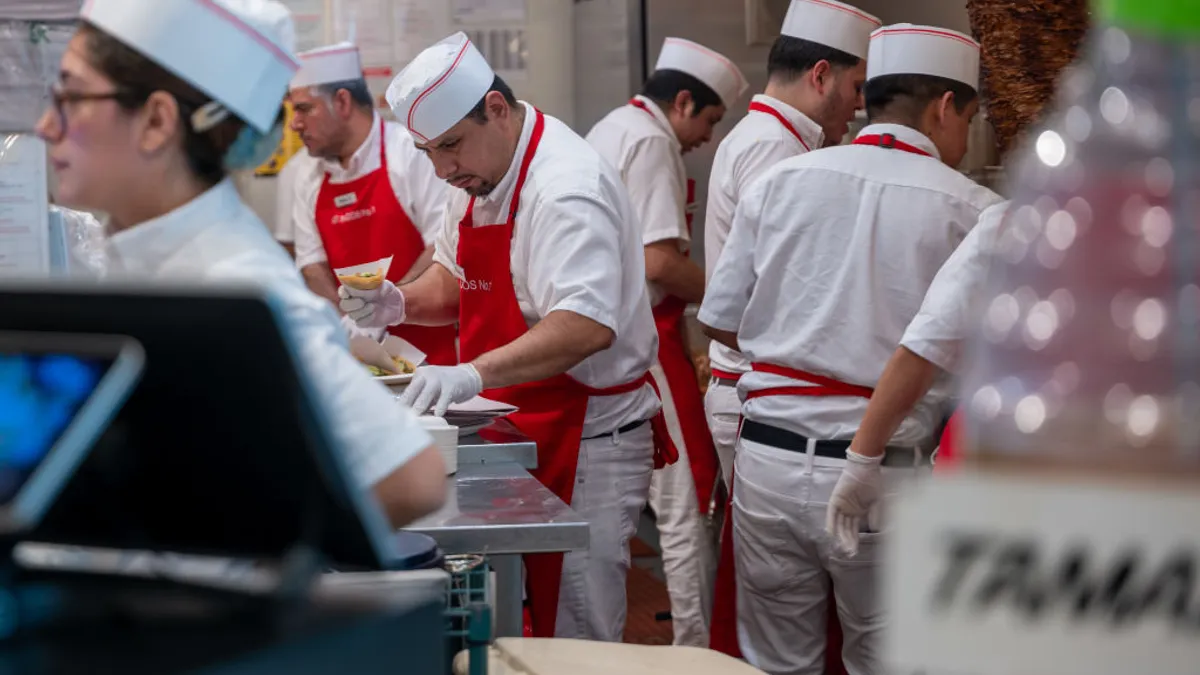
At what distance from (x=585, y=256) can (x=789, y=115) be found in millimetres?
1075

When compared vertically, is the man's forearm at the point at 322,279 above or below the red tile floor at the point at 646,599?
above

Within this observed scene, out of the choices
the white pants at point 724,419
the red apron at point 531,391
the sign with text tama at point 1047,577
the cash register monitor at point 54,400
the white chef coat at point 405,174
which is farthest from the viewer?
the white chef coat at point 405,174

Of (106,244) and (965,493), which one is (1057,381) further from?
(106,244)

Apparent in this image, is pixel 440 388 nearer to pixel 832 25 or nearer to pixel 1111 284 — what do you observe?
pixel 832 25

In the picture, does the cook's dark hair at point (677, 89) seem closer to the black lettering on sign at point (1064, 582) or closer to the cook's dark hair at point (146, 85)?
the cook's dark hair at point (146, 85)

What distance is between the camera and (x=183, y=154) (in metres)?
1.35

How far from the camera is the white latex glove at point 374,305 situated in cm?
328

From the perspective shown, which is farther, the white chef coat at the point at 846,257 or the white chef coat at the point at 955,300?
the white chef coat at the point at 846,257

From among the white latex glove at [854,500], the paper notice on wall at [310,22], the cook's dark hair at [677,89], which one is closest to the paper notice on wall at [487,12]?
the paper notice on wall at [310,22]

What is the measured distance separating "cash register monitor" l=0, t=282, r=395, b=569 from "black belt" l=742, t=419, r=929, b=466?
187cm

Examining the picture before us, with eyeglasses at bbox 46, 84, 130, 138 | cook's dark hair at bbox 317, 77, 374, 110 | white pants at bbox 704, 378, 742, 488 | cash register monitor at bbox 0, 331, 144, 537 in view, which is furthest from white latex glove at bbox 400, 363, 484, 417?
cook's dark hair at bbox 317, 77, 374, 110

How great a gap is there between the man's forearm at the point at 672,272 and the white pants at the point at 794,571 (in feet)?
3.44

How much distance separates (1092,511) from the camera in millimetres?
645

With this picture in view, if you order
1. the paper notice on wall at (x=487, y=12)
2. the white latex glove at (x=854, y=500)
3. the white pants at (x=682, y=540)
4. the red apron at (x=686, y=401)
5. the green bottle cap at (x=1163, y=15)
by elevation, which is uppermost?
the green bottle cap at (x=1163, y=15)
